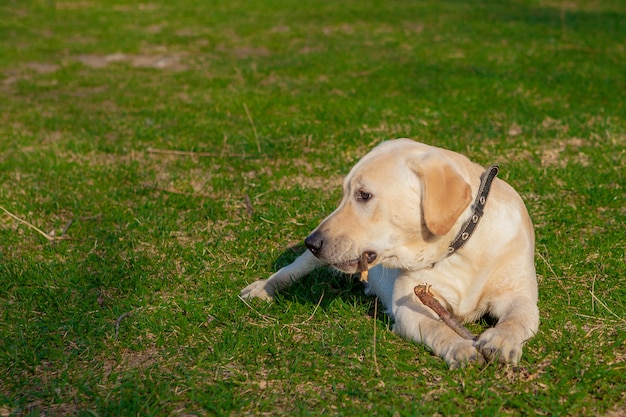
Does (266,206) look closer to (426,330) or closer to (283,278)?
(283,278)

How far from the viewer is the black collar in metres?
3.82

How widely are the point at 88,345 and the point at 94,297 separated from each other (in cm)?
64

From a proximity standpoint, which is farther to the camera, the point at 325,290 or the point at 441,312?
the point at 325,290

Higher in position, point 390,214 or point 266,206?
point 390,214

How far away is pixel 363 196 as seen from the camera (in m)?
3.81

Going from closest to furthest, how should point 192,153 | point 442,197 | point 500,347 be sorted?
point 500,347 → point 442,197 → point 192,153

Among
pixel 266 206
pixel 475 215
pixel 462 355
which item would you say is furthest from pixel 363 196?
pixel 266 206

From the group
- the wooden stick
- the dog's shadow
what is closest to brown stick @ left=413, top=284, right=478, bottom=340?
the dog's shadow

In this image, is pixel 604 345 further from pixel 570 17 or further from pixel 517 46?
pixel 570 17

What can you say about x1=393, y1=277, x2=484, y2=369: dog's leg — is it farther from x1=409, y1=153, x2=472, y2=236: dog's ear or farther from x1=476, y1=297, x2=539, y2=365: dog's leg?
x1=409, y1=153, x2=472, y2=236: dog's ear

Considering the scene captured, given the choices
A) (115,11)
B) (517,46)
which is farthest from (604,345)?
(115,11)

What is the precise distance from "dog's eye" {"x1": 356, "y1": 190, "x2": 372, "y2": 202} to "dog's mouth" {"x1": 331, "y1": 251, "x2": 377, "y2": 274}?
27 cm

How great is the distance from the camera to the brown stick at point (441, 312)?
380 centimetres

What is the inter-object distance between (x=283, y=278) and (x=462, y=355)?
151 centimetres
